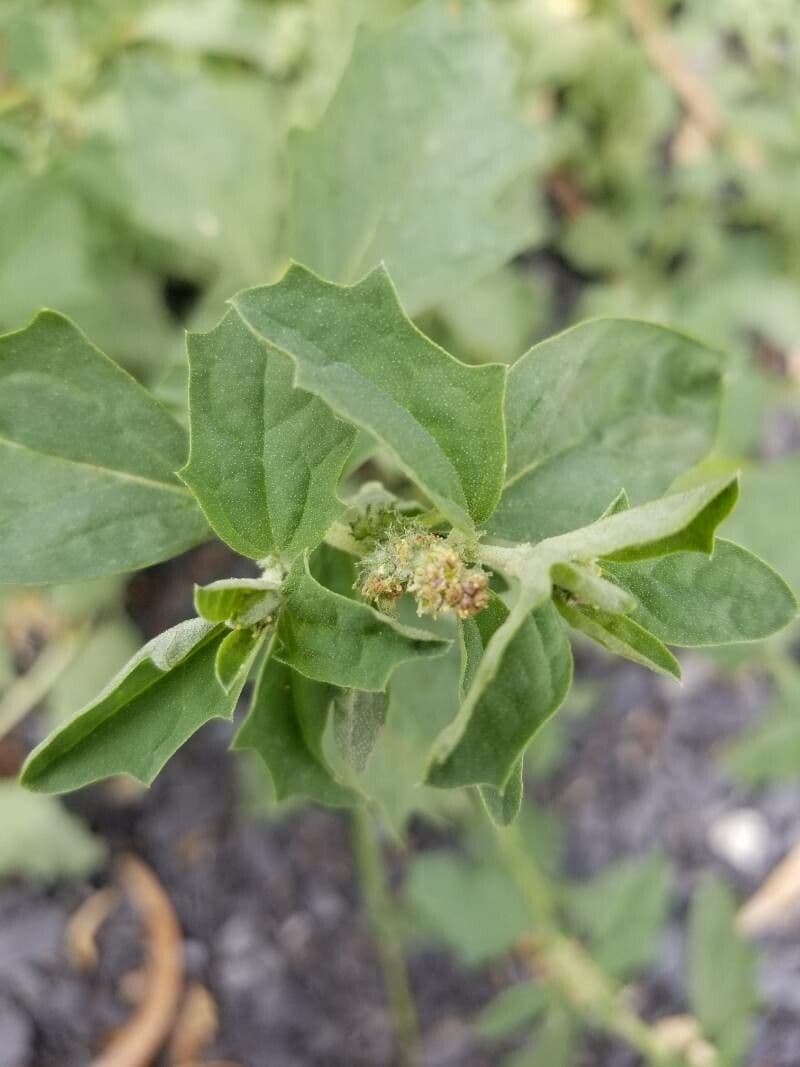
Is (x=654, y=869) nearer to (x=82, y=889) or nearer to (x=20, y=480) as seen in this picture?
(x=82, y=889)

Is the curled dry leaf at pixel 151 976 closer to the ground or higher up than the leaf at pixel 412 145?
closer to the ground

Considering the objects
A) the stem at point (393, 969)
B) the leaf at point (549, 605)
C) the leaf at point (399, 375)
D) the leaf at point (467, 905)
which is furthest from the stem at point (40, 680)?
the leaf at point (549, 605)

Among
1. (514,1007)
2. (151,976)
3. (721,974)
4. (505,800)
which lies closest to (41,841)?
(151,976)

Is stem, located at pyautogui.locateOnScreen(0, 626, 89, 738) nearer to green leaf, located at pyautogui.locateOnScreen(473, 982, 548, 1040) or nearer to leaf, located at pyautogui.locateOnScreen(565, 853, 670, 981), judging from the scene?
green leaf, located at pyautogui.locateOnScreen(473, 982, 548, 1040)

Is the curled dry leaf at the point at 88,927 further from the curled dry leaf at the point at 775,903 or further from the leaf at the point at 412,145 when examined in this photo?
the leaf at the point at 412,145

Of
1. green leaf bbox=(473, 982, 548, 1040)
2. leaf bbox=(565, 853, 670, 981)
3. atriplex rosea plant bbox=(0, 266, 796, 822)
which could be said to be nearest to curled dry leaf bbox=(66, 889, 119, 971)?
green leaf bbox=(473, 982, 548, 1040)

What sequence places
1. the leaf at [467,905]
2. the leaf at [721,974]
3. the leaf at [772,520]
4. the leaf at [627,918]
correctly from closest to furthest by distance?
the leaf at [772,520]
the leaf at [721,974]
the leaf at [627,918]
the leaf at [467,905]

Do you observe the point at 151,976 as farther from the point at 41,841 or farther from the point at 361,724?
the point at 361,724
